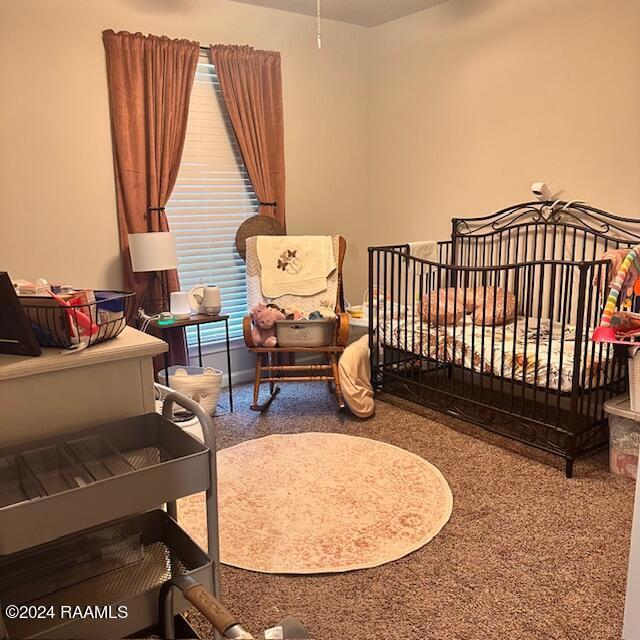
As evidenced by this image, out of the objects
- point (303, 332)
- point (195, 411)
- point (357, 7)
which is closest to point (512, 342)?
point (303, 332)

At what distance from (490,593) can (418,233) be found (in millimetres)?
2926

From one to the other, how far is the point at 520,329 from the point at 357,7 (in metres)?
2.44

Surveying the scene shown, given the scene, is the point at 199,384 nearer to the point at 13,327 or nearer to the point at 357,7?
the point at 13,327

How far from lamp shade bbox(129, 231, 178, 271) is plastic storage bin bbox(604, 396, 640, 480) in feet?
7.96

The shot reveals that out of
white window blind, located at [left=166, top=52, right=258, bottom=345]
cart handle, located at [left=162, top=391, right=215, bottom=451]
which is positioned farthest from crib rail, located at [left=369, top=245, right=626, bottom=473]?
cart handle, located at [left=162, top=391, right=215, bottom=451]

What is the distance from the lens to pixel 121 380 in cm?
146

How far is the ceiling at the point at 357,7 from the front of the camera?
3961mm

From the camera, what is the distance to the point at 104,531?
1.49 metres

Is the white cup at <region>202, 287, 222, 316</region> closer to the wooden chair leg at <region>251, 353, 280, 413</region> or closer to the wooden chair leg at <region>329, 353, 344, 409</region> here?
the wooden chair leg at <region>251, 353, 280, 413</region>

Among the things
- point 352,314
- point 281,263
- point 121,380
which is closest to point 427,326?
point 352,314

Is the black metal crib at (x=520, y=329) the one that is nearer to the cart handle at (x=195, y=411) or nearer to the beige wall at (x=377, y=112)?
the beige wall at (x=377, y=112)

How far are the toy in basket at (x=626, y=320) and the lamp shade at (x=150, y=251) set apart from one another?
229 cm

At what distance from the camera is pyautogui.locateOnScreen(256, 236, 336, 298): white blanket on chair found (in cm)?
391

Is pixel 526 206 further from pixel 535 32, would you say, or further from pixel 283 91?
pixel 283 91
